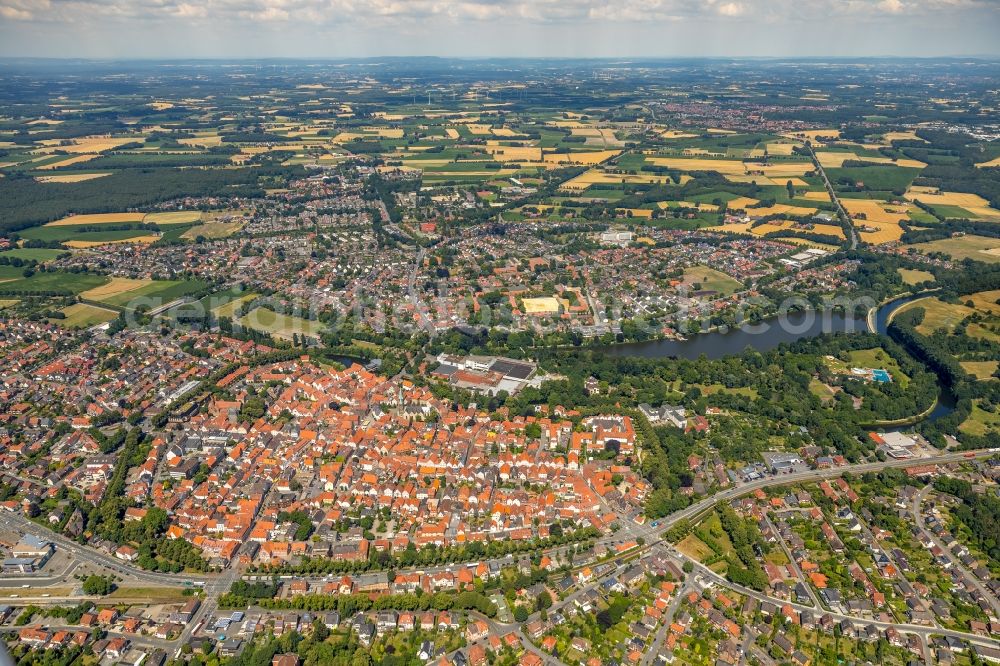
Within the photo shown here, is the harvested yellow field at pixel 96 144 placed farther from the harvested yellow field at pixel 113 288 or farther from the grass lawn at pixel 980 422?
the grass lawn at pixel 980 422

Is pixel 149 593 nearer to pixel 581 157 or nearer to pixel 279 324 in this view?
pixel 279 324

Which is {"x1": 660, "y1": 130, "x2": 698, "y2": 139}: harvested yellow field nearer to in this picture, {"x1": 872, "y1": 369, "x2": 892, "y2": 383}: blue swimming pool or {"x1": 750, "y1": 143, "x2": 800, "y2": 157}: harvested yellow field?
{"x1": 750, "y1": 143, "x2": 800, "y2": 157}: harvested yellow field

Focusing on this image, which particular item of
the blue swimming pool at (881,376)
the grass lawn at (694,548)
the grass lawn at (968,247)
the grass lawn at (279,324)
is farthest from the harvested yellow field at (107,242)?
the grass lawn at (968,247)

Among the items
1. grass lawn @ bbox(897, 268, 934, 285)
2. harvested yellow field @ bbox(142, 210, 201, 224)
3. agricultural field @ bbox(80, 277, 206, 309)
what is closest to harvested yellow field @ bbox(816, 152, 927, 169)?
grass lawn @ bbox(897, 268, 934, 285)

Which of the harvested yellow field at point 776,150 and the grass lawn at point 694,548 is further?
the harvested yellow field at point 776,150

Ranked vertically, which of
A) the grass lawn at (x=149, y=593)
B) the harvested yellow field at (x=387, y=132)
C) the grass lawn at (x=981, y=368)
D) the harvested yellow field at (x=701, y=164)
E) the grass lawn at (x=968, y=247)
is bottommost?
the grass lawn at (x=149, y=593)

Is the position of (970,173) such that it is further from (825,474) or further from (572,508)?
(572,508)
